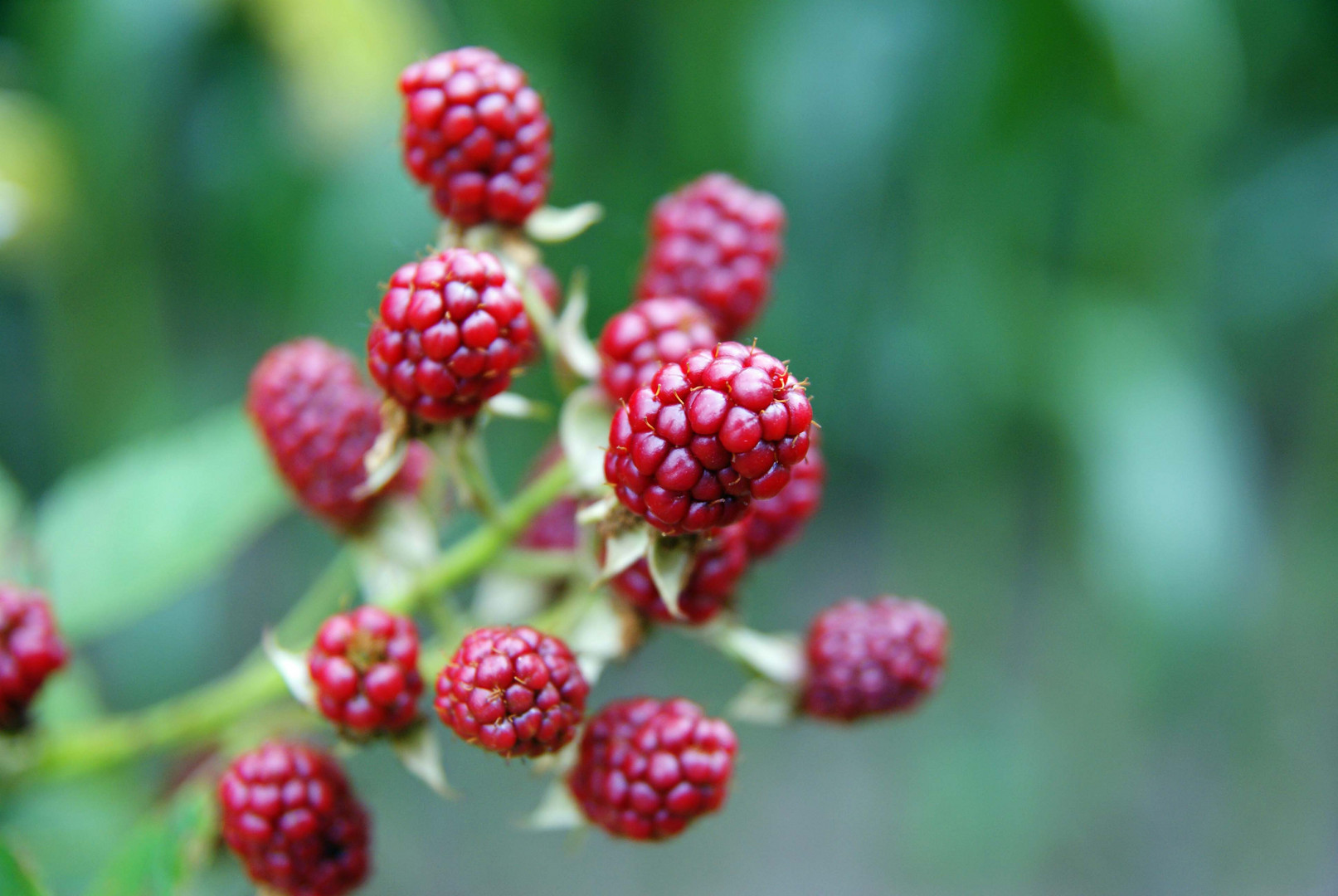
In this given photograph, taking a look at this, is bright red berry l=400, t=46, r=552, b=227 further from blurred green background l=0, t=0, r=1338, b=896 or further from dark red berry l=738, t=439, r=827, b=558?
blurred green background l=0, t=0, r=1338, b=896

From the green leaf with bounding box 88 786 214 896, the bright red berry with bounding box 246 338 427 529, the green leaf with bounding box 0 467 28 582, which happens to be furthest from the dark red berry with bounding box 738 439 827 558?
the green leaf with bounding box 0 467 28 582

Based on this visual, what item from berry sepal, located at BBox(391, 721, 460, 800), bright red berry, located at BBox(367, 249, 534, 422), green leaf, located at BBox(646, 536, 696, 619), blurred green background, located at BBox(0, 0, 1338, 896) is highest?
bright red berry, located at BBox(367, 249, 534, 422)

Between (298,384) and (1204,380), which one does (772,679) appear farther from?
(1204,380)

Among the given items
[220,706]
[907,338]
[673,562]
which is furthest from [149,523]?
[907,338]

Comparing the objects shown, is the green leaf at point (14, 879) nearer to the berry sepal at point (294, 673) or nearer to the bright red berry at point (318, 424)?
the berry sepal at point (294, 673)

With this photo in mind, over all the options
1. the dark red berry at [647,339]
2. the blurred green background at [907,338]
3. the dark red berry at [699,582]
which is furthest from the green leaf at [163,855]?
the blurred green background at [907,338]
